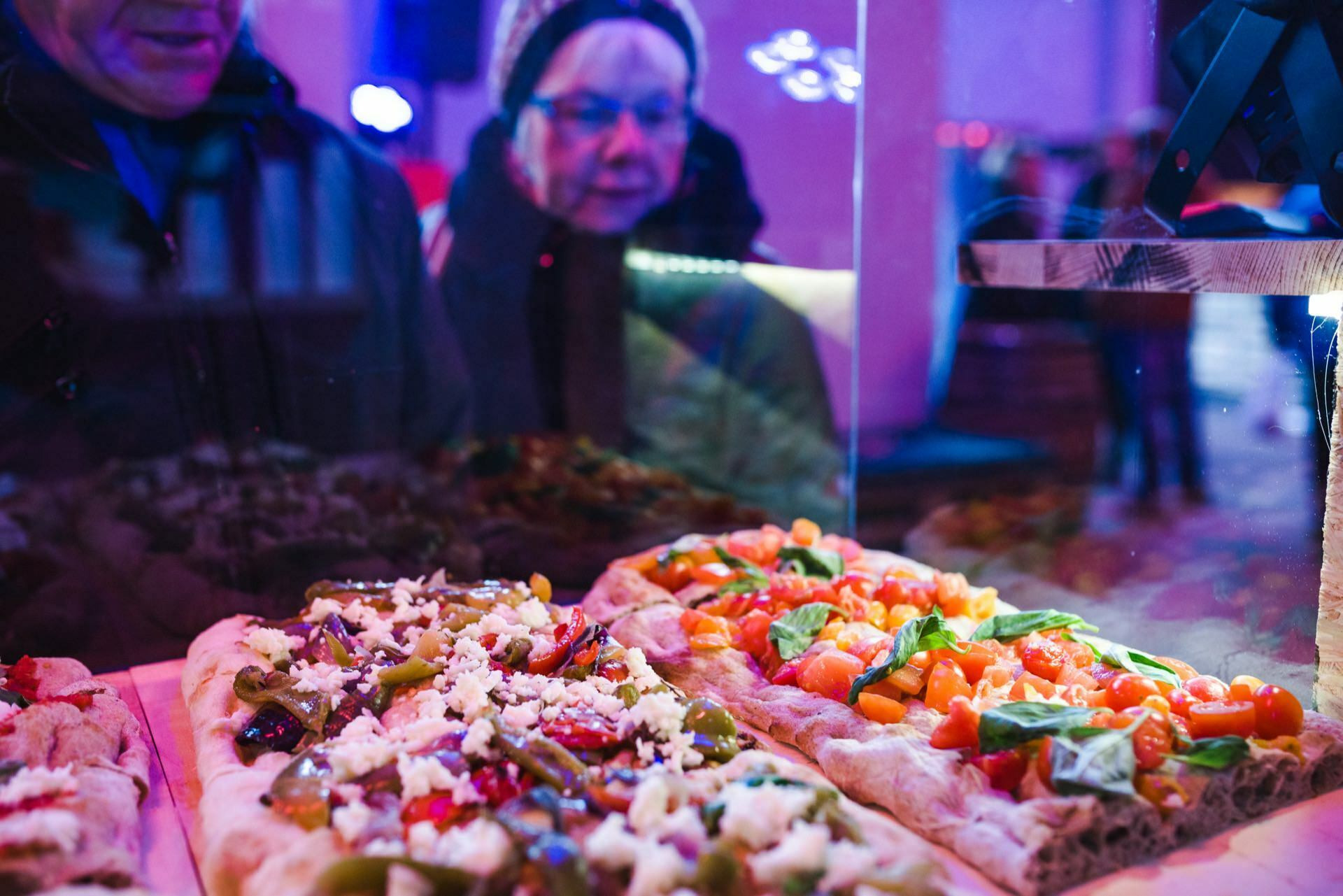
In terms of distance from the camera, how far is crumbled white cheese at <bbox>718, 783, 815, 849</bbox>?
1773 mm

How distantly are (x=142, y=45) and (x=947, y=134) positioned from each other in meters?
3.45

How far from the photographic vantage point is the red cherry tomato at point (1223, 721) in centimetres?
220

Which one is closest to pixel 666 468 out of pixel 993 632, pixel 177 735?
pixel 993 632

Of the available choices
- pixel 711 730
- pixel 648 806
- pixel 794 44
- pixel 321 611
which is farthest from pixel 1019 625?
pixel 794 44

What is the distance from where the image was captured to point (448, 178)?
375 centimetres

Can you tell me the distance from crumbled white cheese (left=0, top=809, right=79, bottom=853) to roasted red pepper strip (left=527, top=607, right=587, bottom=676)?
1023mm

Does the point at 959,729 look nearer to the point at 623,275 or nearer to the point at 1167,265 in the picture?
the point at 1167,265

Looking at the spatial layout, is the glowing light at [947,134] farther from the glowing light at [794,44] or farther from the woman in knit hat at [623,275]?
the woman in knit hat at [623,275]

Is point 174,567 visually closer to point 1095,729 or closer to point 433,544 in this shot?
point 433,544

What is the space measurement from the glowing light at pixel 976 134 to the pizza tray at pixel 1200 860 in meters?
3.84

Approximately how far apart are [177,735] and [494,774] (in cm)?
116

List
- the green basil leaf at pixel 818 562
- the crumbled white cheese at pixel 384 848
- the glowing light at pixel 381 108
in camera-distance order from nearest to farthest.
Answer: the crumbled white cheese at pixel 384 848 → the green basil leaf at pixel 818 562 → the glowing light at pixel 381 108

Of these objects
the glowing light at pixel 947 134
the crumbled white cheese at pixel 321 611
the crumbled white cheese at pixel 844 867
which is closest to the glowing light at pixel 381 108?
the crumbled white cheese at pixel 321 611

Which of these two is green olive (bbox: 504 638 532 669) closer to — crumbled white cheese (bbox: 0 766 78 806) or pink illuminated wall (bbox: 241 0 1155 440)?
crumbled white cheese (bbox: 0 766 78 806)
